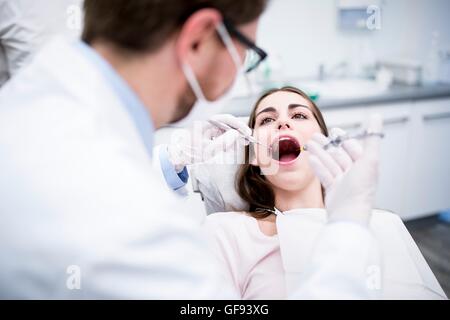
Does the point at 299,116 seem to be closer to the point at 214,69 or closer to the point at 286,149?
the point at 286,149

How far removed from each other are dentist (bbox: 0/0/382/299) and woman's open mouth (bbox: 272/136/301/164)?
493 mm

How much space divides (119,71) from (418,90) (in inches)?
71.5

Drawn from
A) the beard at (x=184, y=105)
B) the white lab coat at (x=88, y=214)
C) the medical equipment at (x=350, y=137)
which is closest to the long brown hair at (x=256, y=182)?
the medical equipment at (x=350, y=137)

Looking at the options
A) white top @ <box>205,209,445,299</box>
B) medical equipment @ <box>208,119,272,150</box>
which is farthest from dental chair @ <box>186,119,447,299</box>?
medical equipment @ <box>208,119,272,150</box>

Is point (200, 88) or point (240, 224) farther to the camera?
point (240, 224)

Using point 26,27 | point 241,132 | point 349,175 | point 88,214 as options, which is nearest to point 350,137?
point 349,175

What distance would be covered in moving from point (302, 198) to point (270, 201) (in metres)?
0.11

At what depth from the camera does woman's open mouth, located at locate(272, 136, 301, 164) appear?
123cm

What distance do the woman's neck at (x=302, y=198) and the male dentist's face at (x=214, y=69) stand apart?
0.66m

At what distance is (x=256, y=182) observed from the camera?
1384 millimetres

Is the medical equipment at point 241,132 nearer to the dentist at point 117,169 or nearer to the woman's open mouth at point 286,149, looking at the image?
the woman's open mouth at point 286,149

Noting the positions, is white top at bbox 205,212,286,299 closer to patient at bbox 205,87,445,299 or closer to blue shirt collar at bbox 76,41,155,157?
patient at bbox 205,87,445,299

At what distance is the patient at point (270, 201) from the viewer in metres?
1.07

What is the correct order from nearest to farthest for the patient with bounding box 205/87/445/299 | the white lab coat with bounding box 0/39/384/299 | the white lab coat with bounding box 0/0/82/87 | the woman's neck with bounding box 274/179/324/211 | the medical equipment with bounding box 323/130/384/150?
the white lab coat with bounding box 0/39/384/299
the medical equipment with bounding box 323/130/384/150
the patient with bounding box 205/87/445/299
the woman's neck with bounding box 274/179/324/211
the white lab coat with bounding box 0/0/82/87
